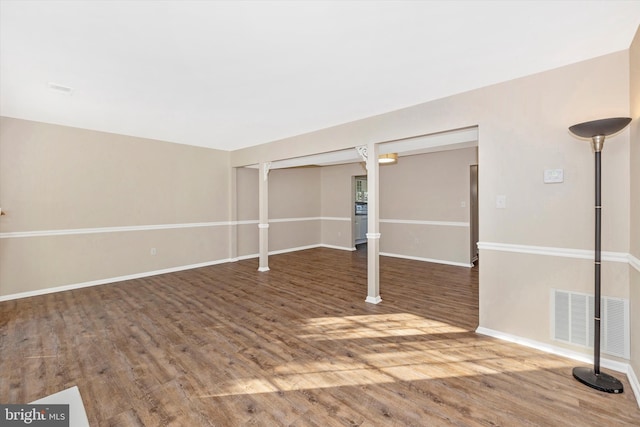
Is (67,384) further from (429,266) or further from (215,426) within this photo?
(429,266)

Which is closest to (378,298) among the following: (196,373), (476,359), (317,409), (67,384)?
(476,359)

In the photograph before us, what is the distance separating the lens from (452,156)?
18.9 feet

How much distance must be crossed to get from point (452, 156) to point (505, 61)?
366 centimetres

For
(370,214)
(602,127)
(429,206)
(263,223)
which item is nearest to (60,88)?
(263,223)

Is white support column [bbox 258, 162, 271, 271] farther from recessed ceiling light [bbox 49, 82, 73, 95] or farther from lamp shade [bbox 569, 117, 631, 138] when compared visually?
lamp shade [bbox 569, 117, 631, 138]

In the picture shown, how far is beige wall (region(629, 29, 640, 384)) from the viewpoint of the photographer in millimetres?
1897

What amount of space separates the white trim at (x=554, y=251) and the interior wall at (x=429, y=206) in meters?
3.10

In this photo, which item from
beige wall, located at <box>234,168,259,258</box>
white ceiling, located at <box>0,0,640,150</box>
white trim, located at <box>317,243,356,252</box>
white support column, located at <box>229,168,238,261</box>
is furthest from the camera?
white trim, located at <box>317,243,356,252</box>

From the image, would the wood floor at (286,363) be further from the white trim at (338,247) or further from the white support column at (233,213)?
the white trim at (338,247)

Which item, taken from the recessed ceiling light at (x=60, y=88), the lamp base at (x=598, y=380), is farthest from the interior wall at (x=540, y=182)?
the recessed ceiling light at (x=60, y=88)

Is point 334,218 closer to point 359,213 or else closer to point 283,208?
point 359,213

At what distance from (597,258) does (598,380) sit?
2.85 ft

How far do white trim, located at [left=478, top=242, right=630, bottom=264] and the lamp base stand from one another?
0.86m

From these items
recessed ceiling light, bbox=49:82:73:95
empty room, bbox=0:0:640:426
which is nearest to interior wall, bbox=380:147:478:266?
empty room, bbox=0:0:640:426
